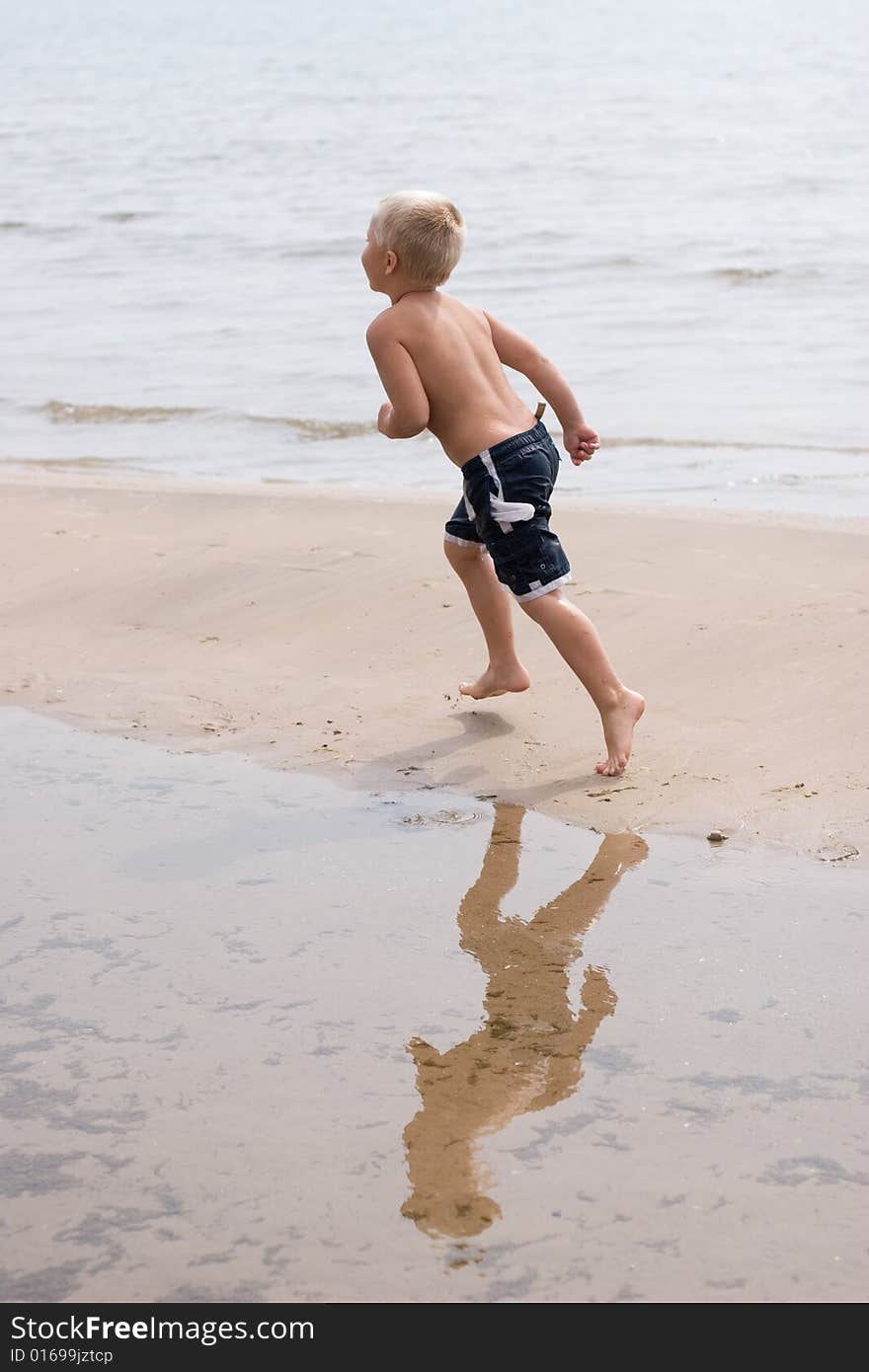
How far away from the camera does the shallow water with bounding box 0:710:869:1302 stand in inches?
78.5

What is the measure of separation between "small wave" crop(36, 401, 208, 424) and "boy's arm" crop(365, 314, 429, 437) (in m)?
5.84

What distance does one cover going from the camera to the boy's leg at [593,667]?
371 centimetres

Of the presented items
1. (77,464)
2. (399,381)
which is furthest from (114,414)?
(399,381)

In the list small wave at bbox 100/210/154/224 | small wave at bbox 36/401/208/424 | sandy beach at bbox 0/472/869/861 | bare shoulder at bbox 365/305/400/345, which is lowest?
small wave at bbox 36/401/208/424

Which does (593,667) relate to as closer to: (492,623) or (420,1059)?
(492,623)

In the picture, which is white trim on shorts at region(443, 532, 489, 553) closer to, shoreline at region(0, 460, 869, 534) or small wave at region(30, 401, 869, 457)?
shoreline at region(0, 460, 869, 534)

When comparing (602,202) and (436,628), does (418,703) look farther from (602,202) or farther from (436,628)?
(602,202)

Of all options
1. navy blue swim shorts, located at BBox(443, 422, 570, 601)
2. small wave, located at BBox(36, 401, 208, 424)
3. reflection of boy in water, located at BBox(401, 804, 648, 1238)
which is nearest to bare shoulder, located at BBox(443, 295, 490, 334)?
navy blue swim shorts, located at BBox(443, 422, 570, 601)

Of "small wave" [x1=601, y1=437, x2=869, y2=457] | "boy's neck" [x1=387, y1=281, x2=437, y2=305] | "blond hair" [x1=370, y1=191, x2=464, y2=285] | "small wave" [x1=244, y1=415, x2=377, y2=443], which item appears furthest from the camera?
"small wave" [x1=244, y1=415, x2=377, y2=443]

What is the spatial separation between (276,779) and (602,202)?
15.8 metres

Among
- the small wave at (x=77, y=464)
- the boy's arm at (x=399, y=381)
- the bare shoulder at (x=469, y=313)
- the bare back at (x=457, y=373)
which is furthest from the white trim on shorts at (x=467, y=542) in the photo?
the small wave at (x=77, y=464)

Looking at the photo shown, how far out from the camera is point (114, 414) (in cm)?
945

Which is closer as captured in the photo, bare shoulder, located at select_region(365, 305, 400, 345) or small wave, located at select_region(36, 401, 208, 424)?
bare shoulder, located at select_region(365, 305, 400, 345)

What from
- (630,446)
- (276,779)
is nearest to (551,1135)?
(276,779)
